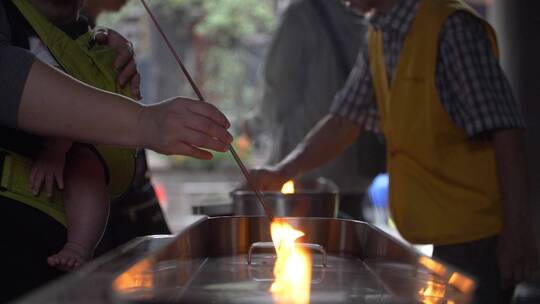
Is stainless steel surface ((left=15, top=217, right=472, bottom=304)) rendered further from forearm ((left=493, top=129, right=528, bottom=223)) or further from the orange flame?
forearm ((left=493, top=129, right=528, bottom=223))

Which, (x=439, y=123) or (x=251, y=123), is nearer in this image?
(x=439, y=123)

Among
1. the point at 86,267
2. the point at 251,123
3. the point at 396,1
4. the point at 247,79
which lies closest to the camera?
the point at 86,267

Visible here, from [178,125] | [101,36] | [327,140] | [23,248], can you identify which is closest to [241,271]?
[178,125]

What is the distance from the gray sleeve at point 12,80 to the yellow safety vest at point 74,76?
153mm

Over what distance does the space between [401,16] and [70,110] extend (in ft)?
3.72

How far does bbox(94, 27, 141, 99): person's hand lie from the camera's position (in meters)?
1.27

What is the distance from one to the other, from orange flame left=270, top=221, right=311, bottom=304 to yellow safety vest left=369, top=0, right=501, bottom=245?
75 centimetres

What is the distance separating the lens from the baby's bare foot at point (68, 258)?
3.49ft

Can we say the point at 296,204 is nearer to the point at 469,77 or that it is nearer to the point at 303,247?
the point at 303,247

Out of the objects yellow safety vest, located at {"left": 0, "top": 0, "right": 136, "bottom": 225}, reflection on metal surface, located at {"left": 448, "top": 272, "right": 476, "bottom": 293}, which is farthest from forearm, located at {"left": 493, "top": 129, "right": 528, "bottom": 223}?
reflection on metal surface, located at {"left": 448, "top": 272, "right": 476, "bottom": 293}

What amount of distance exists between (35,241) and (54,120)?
247mm

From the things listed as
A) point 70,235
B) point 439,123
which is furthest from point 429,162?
point 70,235

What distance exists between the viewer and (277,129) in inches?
127

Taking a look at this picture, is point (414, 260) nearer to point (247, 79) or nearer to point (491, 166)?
point (491, 166)
